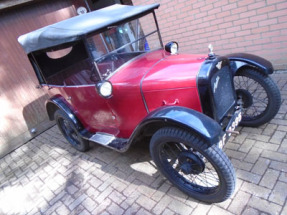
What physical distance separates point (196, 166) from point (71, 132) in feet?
8.03

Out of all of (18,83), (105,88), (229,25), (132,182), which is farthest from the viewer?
(18,83)

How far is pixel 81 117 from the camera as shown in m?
3.29

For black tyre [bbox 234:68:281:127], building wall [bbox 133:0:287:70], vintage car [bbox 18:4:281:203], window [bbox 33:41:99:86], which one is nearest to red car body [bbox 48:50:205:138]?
vintage car [bbox 18:4:281:203]

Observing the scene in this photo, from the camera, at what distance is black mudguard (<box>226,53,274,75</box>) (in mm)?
2381

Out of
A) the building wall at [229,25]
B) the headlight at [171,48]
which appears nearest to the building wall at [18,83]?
the building wall at [229,25]

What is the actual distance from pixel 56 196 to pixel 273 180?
2.60m

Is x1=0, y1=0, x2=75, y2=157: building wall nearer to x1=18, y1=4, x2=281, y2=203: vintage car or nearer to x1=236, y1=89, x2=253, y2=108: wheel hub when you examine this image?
x1=18, y1=4, x2=281, y2=203: vintage car

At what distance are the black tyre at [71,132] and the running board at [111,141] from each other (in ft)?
1.29

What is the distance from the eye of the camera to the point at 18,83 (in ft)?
14.9

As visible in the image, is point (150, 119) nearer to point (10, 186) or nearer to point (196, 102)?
point (196, 102)

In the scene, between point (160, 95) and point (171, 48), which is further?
point (171, 48)

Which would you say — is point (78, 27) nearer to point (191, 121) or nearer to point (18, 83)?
point (191, 121)

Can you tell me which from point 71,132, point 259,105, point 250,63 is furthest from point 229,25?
point 71,132

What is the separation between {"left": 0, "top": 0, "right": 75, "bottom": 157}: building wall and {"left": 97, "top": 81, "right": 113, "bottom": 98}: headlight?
3219 millimetres
